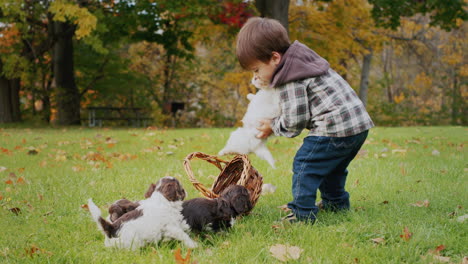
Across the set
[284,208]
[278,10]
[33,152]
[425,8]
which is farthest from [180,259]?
[425,8]

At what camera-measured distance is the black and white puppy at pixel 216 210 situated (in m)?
2.98

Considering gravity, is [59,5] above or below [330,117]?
above

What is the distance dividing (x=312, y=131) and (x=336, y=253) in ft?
3.25

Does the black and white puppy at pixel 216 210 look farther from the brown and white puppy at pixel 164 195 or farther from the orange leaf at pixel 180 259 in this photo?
the orange leaf at pixel 180 259

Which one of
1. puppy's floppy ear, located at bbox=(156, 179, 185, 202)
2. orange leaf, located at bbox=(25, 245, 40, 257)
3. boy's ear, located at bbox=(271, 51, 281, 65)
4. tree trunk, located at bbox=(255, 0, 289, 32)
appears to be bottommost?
orange leaf, located at bbox=(25, 245, 40, 257)

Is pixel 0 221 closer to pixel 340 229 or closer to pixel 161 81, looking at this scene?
pixel 340 229

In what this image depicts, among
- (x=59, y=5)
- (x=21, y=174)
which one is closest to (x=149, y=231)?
(x=21, y=174)

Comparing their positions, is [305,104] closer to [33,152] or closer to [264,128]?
[264,128]

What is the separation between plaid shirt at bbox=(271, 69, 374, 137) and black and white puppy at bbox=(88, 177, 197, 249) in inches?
40.5

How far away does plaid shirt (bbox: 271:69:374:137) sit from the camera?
3089mm

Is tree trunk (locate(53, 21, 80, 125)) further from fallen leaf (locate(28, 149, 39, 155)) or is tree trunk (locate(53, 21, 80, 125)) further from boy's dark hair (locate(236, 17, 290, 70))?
boy's dark hair (locate(236, 17, 290, 70))

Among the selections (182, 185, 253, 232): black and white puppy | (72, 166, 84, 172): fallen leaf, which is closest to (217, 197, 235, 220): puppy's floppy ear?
(182, 185, 253, 232): black and white puppy

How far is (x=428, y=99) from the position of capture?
26172mm

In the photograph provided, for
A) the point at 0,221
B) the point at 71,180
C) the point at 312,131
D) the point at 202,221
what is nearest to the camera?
the point at 202,221
